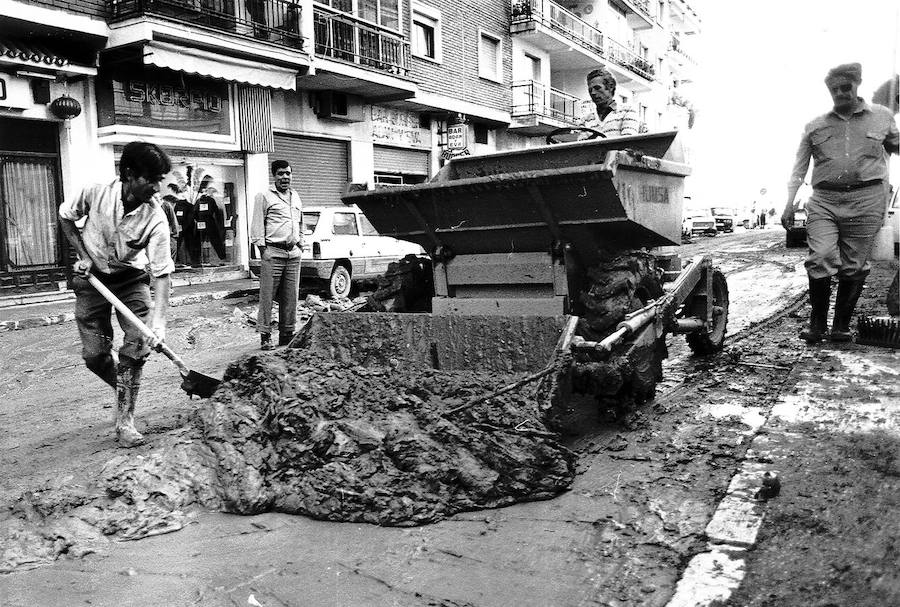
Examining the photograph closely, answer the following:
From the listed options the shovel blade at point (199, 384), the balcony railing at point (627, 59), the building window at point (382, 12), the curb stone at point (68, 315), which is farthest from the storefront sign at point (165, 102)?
the balcony railing at point (627, 59)

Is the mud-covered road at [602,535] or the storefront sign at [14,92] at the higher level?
the storefront sign at [14,92]

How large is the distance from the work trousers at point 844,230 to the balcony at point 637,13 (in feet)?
104

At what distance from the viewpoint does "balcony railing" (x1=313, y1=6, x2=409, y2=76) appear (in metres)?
17.1

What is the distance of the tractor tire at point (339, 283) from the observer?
12427 mm

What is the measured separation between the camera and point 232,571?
A: 2629 mm

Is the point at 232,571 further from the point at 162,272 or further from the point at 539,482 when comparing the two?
the point at 162,272

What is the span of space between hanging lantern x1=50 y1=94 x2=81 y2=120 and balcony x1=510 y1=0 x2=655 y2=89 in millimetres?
16658

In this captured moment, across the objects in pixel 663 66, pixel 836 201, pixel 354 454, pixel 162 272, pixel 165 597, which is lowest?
pixel 165 597

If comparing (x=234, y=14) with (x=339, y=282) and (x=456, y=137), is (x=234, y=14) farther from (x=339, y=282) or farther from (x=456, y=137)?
(x=456, y=137)

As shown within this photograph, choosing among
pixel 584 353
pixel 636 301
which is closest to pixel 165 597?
pixel 584 353

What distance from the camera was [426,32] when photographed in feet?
71.1

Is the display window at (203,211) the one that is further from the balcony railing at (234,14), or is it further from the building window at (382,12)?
the building window at (382,12)

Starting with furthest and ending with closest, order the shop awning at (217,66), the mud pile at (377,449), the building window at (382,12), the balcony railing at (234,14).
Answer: the building window at (382,12), the balcony railing at (234,14), the shop awning at (217,66), the mud pile at (377,449)

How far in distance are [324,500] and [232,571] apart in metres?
0.56
